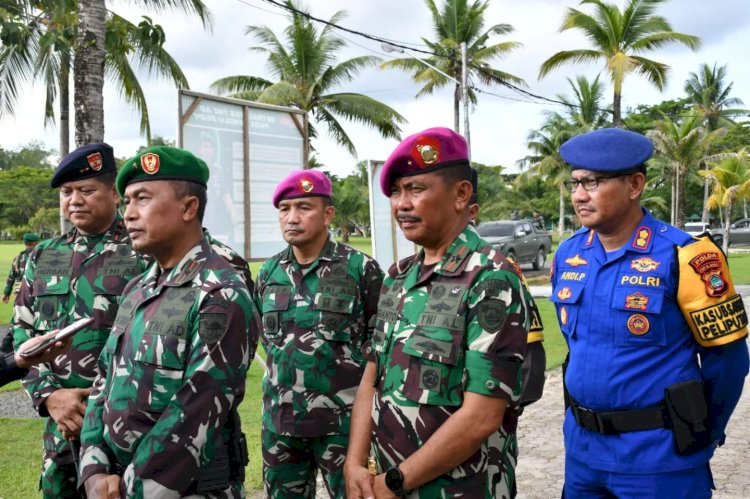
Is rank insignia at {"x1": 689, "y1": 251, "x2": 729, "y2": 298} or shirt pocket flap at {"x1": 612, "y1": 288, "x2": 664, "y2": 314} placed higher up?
rank insignia at {"x1": 689, "y1": 251, "x2": 729, "y2": 298}

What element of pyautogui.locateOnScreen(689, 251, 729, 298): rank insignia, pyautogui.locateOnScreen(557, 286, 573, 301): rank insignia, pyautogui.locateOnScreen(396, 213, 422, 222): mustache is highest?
pyautogui.locateOnScreen(396, 213, 422, 222): mustache

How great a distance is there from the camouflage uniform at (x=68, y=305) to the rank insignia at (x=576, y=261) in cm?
193

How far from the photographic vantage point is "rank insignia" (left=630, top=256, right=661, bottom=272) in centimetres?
252

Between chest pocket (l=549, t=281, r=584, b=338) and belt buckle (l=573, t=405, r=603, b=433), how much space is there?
0.31m

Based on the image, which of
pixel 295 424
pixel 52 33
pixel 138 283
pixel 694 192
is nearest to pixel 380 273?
pixel 295 424

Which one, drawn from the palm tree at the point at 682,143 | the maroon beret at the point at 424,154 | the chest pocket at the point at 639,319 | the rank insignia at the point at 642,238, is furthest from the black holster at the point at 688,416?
the palm tree at the point at 682,143

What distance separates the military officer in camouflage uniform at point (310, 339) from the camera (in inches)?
129

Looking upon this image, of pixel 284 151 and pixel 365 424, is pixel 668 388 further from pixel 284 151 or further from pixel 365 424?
pixel 284 151

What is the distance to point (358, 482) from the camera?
2070 millimetres

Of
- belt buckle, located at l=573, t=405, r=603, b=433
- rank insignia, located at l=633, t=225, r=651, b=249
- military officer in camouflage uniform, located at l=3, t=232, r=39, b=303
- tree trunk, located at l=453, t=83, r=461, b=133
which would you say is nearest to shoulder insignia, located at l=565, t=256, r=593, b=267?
rank insignia, located at l=633, t=225, r=651, b=249

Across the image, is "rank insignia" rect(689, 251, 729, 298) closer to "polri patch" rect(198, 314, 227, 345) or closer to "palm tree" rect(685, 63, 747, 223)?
"polri patch" rect(198, 314, 227, 345)

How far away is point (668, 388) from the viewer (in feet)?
7.79

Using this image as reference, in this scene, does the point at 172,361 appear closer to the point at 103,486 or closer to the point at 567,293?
the point at 103,486

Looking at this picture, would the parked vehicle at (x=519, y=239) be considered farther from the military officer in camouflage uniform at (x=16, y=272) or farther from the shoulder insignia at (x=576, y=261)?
the shoulder insignia at (x=576, y=261)
